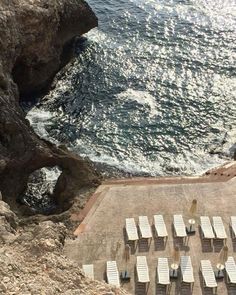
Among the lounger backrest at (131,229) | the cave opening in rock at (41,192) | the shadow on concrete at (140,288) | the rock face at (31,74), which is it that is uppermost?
the rock face at (31,74)

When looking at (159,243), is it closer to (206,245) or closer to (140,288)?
(206,245)

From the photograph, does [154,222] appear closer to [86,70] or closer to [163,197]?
[163,197]

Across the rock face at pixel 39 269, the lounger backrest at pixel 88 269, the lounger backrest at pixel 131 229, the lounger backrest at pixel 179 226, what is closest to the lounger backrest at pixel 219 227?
the lounger backrest at pixel 179 226

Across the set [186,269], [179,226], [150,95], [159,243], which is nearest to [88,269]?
[159,243]

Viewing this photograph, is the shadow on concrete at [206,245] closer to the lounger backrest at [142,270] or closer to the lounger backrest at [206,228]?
the lounger backrest at [206,228]

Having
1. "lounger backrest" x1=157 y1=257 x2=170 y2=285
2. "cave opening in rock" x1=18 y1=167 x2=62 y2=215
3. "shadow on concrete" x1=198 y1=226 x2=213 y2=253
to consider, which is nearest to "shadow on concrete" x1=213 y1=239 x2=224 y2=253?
"shadow on concrete" x1=198 y1=226 x2=213 y2=253

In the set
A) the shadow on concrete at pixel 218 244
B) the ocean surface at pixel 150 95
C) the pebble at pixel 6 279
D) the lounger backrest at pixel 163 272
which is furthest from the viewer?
the ocean surface at pixel 150 95
